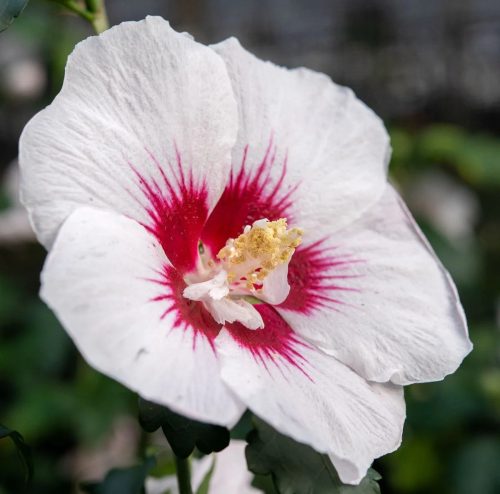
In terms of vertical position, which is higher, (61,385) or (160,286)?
(160,286)

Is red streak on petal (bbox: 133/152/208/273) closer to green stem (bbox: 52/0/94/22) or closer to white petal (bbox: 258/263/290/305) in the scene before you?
white petal (bbox: 258/263/290/305)

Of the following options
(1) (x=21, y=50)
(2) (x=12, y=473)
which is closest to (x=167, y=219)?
(2) (x=12, y=473)

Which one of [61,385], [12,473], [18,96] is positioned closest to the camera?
[12,473]

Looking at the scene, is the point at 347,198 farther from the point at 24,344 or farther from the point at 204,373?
the point at 24,344

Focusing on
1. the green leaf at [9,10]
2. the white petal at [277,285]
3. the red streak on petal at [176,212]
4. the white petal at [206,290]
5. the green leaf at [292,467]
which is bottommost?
the green leaf at [292,467]

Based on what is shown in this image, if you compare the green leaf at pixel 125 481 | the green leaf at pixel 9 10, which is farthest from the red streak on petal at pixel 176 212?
the green leaf at pixel 125 481

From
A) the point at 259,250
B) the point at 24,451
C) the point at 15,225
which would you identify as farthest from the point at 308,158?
the point at 15,225

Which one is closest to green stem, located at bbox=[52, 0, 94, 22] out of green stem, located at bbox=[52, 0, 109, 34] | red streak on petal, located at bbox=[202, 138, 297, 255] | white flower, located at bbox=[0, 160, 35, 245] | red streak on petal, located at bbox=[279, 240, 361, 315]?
green stem, located at bbox=[52, 0, 109, 34]

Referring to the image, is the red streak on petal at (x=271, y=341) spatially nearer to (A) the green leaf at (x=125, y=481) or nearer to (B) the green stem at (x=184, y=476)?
(B) the green stem at (x=184, y=476)
